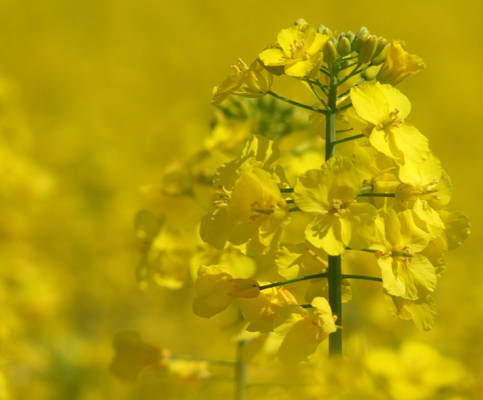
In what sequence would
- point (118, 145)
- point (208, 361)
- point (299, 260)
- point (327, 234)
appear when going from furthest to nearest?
point (118, 145) → point (208, 361) → point (299, 260) → point (327, 234)

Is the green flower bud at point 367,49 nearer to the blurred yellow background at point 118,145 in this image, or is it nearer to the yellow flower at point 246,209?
the yellow flower at point 246,209

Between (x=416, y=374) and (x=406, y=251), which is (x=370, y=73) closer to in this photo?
(x=406, y=251)

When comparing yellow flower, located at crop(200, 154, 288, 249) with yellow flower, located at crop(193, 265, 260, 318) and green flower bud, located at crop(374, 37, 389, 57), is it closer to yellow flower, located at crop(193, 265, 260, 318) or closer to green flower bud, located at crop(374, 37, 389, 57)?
yellow flower, located at crop(193, 265, 260, 318)

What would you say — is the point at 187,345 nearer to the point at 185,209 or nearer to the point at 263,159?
the point at 185,209

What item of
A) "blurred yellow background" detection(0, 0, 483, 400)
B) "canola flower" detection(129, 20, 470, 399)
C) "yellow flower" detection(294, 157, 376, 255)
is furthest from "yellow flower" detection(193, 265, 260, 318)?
"blurred yellow background" detection(0, 0, 483, 400)

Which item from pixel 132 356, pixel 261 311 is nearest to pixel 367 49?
pixel 261 311

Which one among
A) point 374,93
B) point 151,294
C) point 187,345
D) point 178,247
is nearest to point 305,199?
point 374,93
